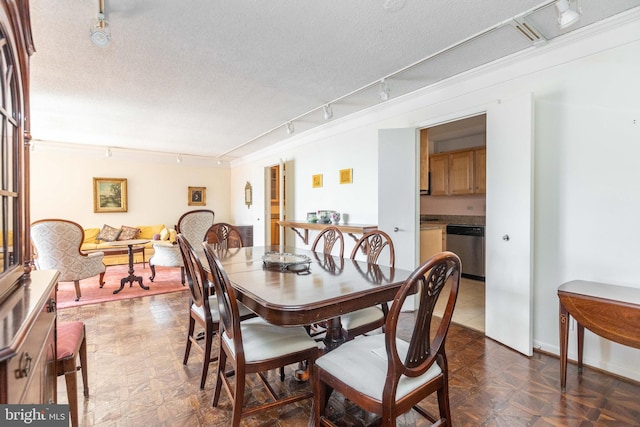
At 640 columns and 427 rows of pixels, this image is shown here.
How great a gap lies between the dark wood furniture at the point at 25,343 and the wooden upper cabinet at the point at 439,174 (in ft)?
17.1

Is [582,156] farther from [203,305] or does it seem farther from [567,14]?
[203,305]

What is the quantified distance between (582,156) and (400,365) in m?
2.27

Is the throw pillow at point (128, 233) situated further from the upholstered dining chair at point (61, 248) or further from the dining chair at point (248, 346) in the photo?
the dining chair at point (248, 346)

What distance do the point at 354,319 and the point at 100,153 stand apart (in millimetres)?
7146

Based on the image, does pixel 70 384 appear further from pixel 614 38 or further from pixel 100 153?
pixel 100 153

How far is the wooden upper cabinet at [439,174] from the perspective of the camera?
5.18 metres

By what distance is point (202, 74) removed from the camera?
112 inches

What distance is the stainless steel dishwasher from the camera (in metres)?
4.63

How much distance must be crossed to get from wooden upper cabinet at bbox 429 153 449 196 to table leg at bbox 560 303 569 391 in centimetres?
337

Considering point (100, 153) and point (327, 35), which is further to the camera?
point (100, 153)

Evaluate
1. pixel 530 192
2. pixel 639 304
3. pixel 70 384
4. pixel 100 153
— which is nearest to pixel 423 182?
pixel 530 192

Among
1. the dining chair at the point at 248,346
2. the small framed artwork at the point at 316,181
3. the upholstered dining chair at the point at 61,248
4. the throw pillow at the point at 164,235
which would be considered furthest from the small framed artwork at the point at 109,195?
the dining chair at the point at 248,346

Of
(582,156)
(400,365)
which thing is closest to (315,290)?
(400,365)

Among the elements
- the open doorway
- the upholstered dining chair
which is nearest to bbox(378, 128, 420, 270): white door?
the open doorway
